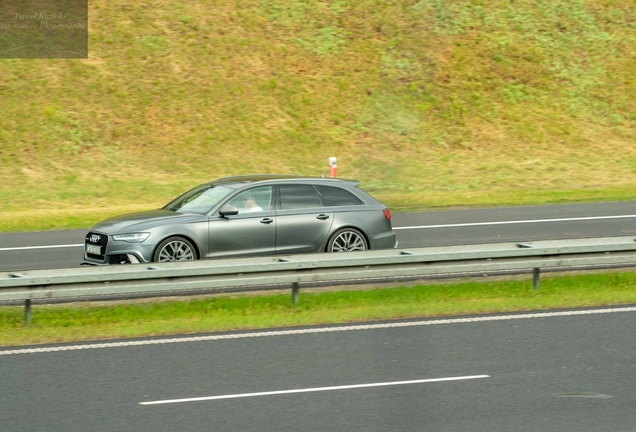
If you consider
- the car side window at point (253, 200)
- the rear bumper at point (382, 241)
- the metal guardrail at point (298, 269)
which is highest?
the car side window at point (253, 200)

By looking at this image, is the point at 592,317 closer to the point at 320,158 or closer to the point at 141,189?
the point at 141,189

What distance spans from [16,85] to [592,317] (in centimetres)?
2641

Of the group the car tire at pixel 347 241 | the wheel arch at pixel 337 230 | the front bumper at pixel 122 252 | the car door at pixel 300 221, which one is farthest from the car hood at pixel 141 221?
the car tire at pixel 347 241

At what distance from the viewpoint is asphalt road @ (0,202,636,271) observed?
647 inches

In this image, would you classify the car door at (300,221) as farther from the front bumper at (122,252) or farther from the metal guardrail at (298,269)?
the metal guardrail at (298,269)

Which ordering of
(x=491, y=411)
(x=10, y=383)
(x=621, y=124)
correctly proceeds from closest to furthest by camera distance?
(x=491, y=411) → (x=10, y=383) → (x=621, y=124)

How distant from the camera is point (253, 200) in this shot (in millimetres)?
13539

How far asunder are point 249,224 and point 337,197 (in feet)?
5.02

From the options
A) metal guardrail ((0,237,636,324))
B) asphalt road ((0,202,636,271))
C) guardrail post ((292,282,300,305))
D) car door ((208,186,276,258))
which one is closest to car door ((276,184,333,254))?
car door ((208,186,276,258))

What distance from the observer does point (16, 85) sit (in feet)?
105

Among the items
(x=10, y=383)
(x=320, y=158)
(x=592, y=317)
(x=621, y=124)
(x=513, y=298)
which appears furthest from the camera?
(x=621, y=124)

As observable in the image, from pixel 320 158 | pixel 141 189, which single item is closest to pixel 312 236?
pixel 141 189

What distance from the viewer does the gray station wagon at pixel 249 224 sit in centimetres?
1280

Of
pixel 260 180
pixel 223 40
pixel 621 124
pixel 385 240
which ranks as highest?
pixel 223 40
